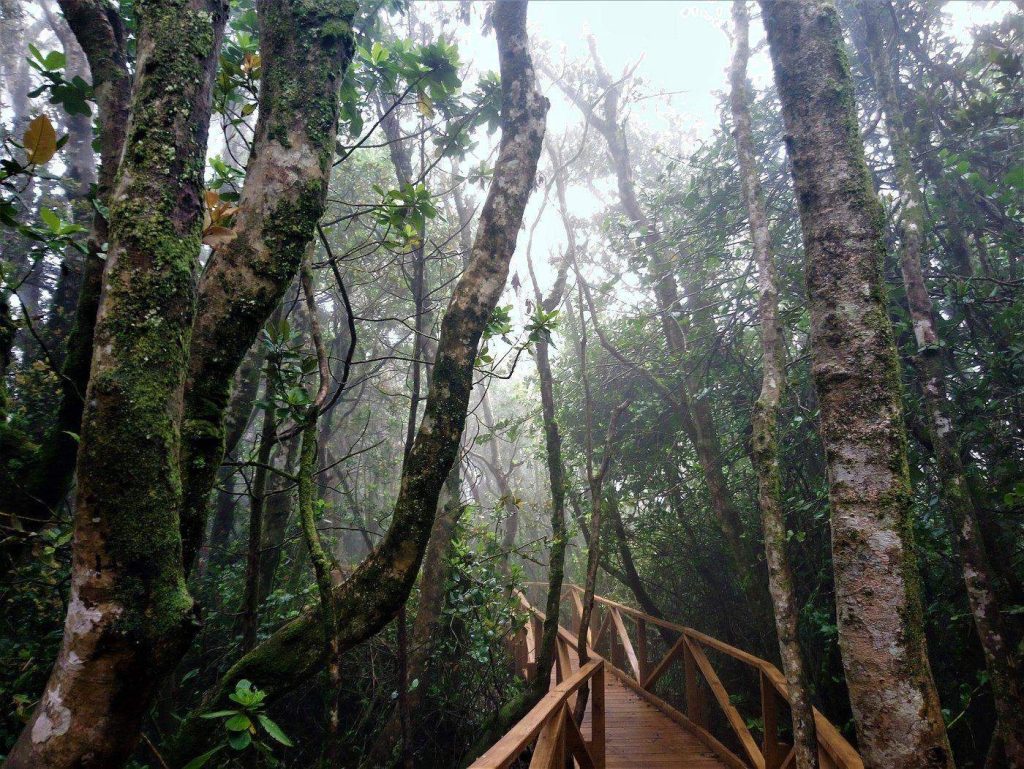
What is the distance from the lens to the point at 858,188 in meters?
2.19

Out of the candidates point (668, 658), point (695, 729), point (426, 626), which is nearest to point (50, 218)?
point (426, 626)

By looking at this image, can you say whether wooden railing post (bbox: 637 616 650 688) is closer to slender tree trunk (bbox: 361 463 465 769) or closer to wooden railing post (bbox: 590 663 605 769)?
wooden railing post (bbox: 590 663 605 769)

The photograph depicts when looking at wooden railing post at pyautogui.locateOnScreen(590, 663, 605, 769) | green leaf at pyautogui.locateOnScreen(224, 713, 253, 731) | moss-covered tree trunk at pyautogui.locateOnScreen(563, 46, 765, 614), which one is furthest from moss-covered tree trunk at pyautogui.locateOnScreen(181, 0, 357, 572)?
moss-covered tree trunk at pyautogui.locateOnScreen(563, 46, 765, 614)

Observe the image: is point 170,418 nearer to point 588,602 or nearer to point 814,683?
point 588,602

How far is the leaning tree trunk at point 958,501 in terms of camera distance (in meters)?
2.63

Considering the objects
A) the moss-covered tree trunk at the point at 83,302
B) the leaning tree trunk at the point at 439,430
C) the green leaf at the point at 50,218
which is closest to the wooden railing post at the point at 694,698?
the leaning tree trunk at the point at 439,430

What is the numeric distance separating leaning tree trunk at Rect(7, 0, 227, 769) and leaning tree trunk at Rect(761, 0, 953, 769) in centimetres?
206

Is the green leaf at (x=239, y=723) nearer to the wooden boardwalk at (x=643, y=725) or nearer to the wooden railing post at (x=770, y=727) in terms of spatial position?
the wooden boardwalk at (x=643, y=725)

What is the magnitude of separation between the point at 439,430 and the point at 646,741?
12.6 feet

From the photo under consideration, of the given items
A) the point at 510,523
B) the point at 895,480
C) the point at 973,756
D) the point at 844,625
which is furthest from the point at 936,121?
the point at 510,523

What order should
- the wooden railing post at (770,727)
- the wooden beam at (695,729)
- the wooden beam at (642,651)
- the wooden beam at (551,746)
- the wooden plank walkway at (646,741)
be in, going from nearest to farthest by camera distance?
the wooden beam at (551,746) → the wooden railing post at (770,727) → the wooden beam at (695,729) → the wooden plank walkway at (646,741) → the wooden beam at (642,651)

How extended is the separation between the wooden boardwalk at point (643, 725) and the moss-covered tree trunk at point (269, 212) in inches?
49.9

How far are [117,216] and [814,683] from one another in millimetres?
5871

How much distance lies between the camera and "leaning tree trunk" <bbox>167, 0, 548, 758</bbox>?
1.96 m
